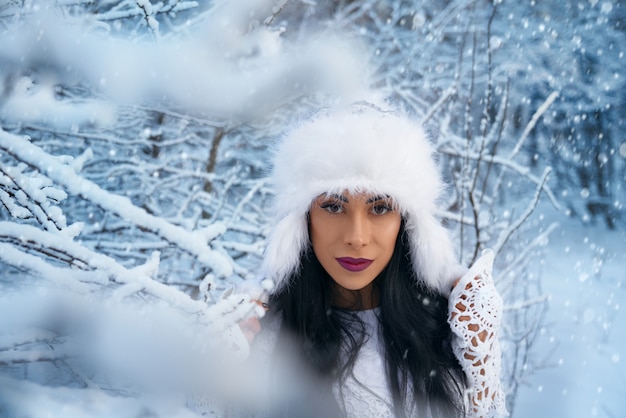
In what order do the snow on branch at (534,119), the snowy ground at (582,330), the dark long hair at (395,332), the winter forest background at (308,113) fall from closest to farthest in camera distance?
the dark long hair at (395,332), the winter forest background at (308,113), the snow on branch at (534,119), the snowy ground at (582,330)

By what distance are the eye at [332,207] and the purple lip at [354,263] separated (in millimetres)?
116

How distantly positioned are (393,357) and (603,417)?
2547 mm

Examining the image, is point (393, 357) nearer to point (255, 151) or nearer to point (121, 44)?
point (121, 44)

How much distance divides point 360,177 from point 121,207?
601 mm

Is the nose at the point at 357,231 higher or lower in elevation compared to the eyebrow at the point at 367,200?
lower

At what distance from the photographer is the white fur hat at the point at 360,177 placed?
1.25m

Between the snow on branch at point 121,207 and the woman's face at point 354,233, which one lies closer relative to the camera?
the snow on branch at point 121,207

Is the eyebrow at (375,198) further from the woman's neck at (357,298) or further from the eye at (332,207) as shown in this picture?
the woman's neck at (357,298)

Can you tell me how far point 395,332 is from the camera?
4.48ft

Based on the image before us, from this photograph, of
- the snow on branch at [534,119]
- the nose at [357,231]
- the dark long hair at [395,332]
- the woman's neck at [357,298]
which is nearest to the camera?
the nose at [357,231]

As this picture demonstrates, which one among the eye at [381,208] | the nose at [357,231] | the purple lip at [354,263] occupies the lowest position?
the purple lip at [354,263]

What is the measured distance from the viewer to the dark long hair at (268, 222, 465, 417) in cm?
134

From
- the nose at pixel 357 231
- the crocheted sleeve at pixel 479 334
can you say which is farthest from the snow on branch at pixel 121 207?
the crocheted sleeve at pixel 479 334

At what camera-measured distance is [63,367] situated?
106cm
